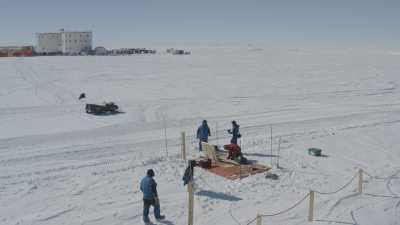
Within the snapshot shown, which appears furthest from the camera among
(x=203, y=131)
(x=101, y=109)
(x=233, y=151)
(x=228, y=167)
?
(x=101, y=109)

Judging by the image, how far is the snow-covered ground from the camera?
32.2ft

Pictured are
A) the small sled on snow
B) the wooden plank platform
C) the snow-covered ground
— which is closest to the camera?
the snow-covered ground

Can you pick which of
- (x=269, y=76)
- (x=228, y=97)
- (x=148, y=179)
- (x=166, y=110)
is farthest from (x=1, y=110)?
Result: (x=269, y=76)

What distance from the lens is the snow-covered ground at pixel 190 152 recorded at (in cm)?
982

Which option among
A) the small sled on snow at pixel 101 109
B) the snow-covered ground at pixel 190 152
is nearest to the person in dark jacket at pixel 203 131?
the snow-covered ground at pixel 190 152

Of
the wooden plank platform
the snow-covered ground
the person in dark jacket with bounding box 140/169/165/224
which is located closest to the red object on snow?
the wooden plank platform

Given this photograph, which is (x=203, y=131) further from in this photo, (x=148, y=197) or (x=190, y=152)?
(x=148, y=197)

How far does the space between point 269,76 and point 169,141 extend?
29003mm

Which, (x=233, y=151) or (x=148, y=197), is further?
(x=233, y=151)

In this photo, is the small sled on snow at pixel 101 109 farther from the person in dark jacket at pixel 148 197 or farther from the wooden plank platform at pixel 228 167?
the person in dark jacket at pixel 148 197

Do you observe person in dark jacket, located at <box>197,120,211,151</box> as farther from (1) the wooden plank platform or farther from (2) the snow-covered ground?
(1) the wooden plank platform

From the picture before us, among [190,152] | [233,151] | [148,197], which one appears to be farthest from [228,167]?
[148,197]

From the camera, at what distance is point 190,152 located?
1494 cm

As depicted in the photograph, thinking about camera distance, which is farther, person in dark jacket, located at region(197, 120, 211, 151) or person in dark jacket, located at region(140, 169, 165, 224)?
person in dark jacket, located at region(197, 120, 211, 151)
